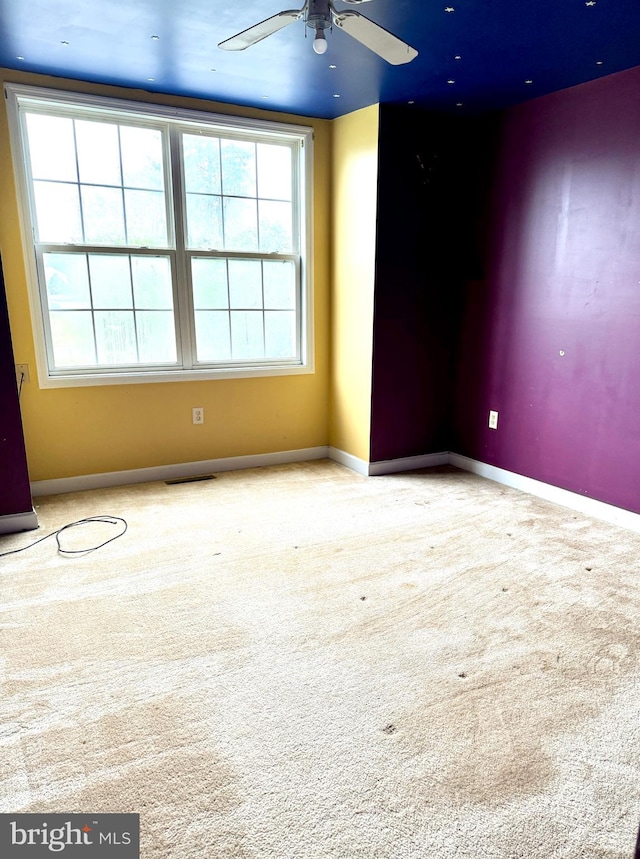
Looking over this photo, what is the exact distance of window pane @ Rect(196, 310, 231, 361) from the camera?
12.6 ft

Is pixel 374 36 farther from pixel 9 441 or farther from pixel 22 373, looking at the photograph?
pixel 22 373

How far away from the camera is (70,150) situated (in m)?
3.30

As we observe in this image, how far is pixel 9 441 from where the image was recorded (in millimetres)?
2910

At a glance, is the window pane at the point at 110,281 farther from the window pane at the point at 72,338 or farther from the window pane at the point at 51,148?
the window pane at the point at 51,148

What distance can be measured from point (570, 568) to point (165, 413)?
264 centimetres

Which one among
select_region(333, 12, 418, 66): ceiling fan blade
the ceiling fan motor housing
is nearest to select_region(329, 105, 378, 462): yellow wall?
select_region(333, 12, 418, 66): ceiling fan blade

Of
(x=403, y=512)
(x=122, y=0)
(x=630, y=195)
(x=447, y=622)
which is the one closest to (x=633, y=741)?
(x=447, y=622)

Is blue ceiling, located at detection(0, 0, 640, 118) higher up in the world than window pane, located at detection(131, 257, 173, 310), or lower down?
higher up

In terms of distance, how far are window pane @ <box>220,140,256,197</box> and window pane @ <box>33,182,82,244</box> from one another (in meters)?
0.96

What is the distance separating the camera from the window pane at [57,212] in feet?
10.8

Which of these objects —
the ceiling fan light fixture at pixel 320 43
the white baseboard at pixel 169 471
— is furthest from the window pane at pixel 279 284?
the ceiling fan light fixture at pixel 320 43

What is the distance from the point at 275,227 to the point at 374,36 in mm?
2013

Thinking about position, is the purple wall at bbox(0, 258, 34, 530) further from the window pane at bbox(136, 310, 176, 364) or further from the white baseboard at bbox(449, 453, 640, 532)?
the white baseboard at bbox(449, 453, 640, 532)

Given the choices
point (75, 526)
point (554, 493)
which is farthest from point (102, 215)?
point (554, 493)
